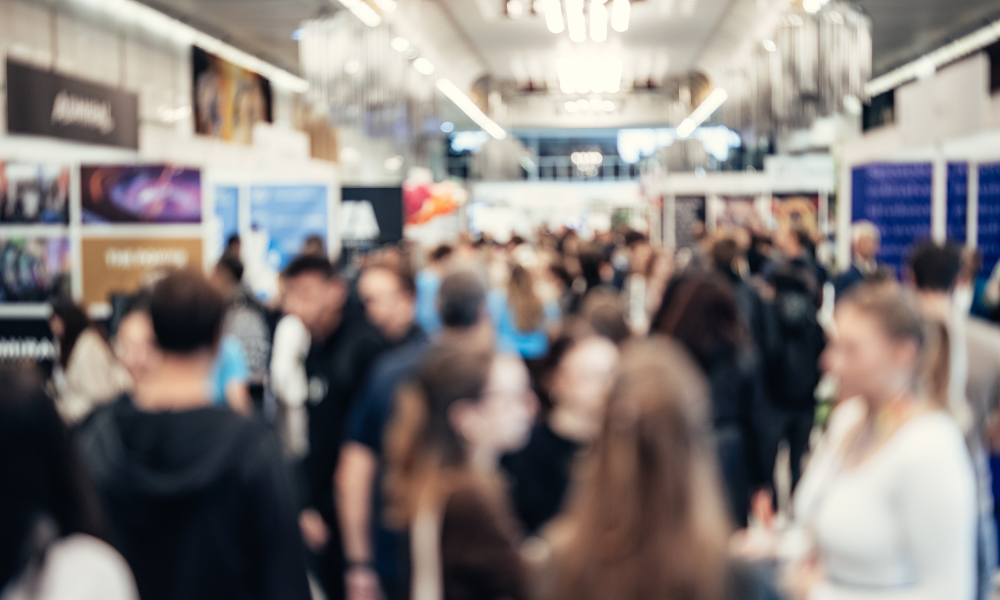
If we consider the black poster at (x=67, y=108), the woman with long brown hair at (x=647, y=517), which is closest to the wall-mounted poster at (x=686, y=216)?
the black poster at (x=67, y=108)

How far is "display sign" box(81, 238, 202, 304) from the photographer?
252 inches

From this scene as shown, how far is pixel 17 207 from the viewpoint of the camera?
621 centimetres

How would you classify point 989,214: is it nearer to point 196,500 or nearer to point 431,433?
point 431,433

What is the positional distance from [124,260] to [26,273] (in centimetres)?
55

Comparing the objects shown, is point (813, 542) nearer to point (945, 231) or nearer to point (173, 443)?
point (173, 443)

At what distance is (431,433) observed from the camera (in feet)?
6.91

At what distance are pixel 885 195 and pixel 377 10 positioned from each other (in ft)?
14.5

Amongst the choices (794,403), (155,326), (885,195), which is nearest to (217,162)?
(885,195)

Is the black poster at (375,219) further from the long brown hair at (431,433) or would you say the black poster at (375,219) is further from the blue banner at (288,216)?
the long brown hair at (431,433)

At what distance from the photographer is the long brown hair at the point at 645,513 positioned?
5.46 ft

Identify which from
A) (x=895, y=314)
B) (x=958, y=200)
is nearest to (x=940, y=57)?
(x=958, y=200)

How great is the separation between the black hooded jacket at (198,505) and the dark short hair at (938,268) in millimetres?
2873

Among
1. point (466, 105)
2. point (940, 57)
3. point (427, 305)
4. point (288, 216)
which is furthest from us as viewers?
point (466, 105)

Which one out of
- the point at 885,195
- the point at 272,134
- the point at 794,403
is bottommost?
the point at 794,403
